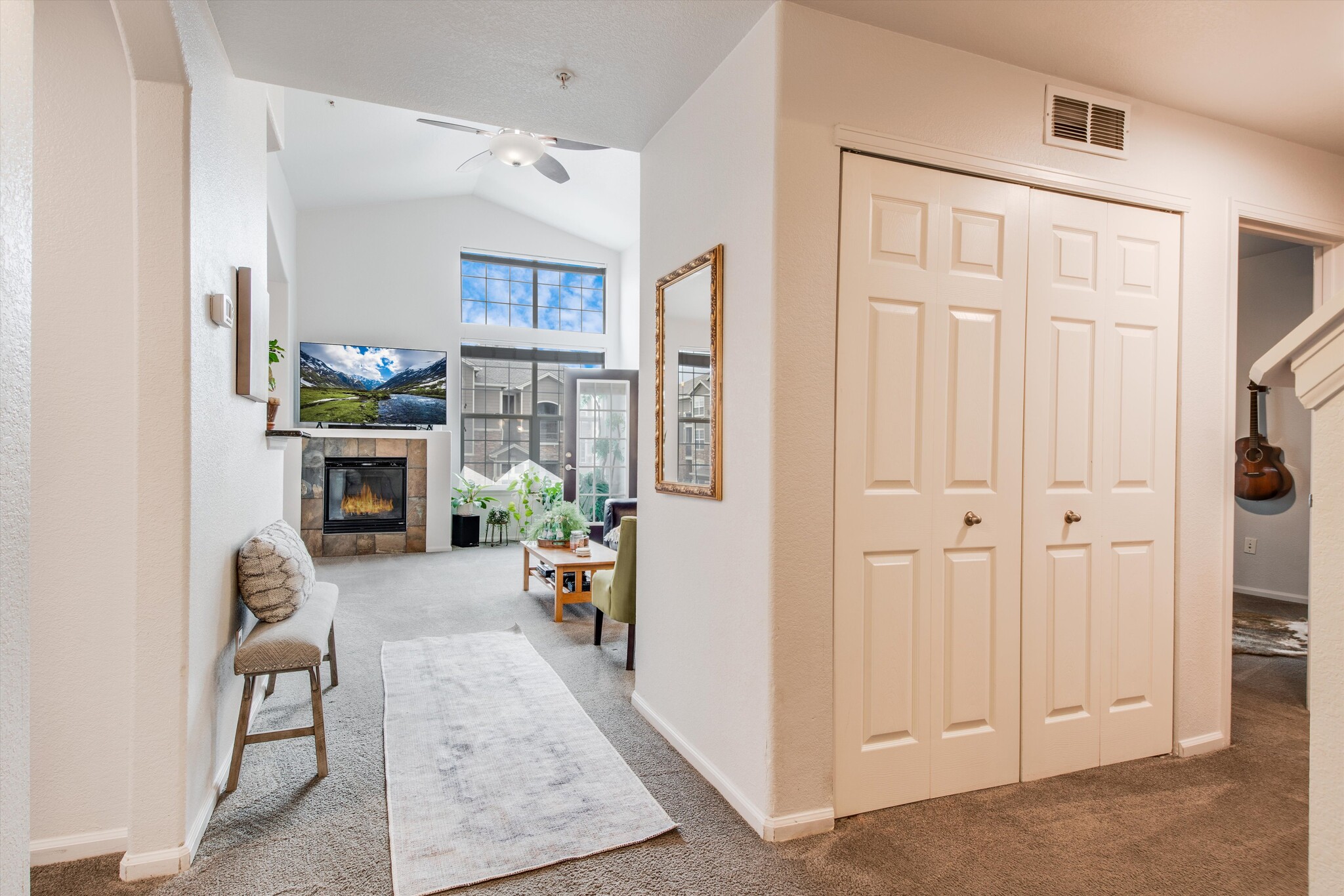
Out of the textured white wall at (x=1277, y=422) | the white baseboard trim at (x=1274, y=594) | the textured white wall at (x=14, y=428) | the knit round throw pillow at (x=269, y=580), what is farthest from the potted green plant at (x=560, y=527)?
the white baseboard trim at (x=1274, y=594)

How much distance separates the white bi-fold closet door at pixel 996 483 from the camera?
2.28m

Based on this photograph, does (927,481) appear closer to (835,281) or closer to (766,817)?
(835,281)

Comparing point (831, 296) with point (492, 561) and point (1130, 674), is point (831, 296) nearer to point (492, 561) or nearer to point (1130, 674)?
point (1130, 674)

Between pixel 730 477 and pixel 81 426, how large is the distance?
1.89 meters

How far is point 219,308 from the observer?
226 cm

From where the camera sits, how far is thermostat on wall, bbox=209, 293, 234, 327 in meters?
2.23

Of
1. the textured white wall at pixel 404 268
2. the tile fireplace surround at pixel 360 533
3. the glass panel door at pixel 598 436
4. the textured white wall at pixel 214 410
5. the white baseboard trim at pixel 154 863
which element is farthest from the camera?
the glass panel door at pixel 598 436

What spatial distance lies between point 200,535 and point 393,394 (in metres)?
6.03

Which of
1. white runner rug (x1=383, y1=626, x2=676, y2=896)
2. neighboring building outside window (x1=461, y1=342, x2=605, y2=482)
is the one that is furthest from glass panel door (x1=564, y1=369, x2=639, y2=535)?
white runner rug (x1=383, y1=626, x2=676, y2=896)

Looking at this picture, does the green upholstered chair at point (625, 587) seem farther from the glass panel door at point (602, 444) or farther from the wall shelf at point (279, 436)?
the glass panel door at point (602, 444)

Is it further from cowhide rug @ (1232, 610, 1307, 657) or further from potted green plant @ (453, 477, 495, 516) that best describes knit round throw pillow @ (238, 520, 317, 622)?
potted green plant @ (453, 477, 495, 516)

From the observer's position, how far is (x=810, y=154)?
218cm

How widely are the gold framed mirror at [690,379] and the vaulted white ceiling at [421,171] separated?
3671 mm

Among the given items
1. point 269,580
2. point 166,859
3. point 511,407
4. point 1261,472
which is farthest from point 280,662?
point 511,407
